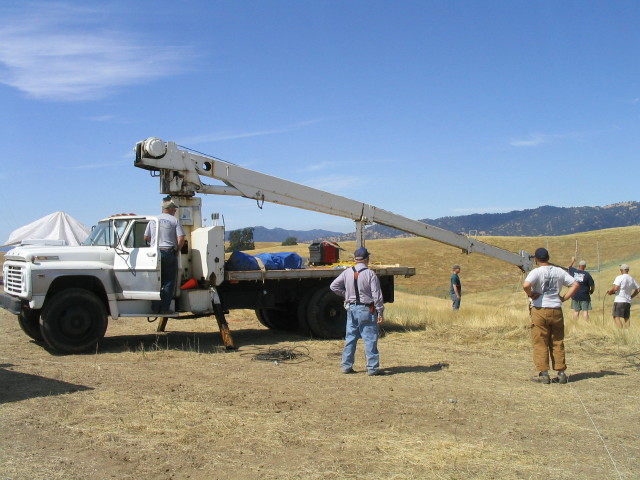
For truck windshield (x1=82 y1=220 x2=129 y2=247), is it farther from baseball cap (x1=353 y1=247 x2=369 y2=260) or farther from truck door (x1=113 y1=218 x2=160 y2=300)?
baseball cap (x1=353 y1=247 x2=369 y2=260)

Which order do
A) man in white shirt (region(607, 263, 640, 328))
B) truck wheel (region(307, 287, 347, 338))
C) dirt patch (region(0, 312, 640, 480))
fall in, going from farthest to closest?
man in white shirt (region(607, 263, 640, 328)), truck wheel (region(307, 287, 347, 338)), dirt patch (region(0, 312, 640, 480))

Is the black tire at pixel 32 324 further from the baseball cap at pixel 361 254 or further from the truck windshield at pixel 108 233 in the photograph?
the baseball cap at pixel 361 254

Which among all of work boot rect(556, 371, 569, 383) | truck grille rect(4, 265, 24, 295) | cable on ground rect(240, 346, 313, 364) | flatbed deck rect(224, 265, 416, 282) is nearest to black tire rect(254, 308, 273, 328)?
flatbed deck rect(224, 265, 416, 282)

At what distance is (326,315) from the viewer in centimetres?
1263

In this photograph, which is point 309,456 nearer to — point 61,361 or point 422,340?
point 61,361

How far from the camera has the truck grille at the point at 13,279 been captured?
33.1 ft

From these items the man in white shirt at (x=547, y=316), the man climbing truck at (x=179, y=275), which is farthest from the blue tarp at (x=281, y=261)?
the man in white shirt at (x=547, y=316)

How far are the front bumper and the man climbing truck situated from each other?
2 centimetres

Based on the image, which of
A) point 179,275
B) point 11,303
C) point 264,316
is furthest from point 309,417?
point 264,316

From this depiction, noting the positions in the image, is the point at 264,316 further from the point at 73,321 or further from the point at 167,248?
the point at 73,321

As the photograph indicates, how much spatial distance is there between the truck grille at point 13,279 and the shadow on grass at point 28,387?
7.07 feet

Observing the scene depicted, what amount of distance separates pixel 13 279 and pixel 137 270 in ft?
6.46

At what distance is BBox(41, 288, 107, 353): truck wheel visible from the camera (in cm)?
985

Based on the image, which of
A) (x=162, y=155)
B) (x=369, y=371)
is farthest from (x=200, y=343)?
(x=369, y=371)
